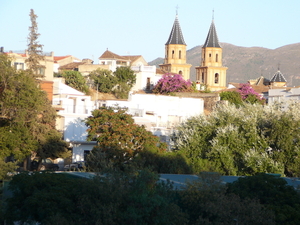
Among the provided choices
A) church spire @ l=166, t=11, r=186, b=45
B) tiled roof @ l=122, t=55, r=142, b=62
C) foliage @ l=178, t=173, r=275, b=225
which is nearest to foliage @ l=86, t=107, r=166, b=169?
foliage @ l=178, t=173, r=275, b=225

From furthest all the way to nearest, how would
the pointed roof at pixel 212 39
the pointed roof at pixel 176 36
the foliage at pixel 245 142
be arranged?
the pointed roof at pixel 212 39, the pointed roof at pixel 176 36, the foliage at pixel 245 142

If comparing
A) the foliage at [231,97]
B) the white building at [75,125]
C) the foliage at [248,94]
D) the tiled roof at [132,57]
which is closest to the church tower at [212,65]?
the tiled roof at [132,57]

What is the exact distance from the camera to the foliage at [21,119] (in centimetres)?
2775

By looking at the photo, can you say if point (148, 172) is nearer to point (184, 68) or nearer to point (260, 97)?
point (260, 97)

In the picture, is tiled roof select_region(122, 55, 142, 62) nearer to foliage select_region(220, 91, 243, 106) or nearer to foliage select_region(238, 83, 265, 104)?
foliage select_region(238, 83, 265, 104)

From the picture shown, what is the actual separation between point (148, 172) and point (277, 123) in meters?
16.2

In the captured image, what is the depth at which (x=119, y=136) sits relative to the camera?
27500 mm

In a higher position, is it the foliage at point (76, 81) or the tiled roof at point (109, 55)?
the tiled roof at point (109, 55)

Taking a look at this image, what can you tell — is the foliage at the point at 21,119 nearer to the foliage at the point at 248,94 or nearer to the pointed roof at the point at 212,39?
the foliage at the point at 248,94

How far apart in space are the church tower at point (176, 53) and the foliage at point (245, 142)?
54147mm

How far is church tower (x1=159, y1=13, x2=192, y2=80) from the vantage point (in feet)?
279

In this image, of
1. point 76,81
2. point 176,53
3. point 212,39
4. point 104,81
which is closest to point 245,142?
point 76,81

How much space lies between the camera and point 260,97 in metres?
55.9

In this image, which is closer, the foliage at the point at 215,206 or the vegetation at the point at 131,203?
the vegetation at the point at 131,203
